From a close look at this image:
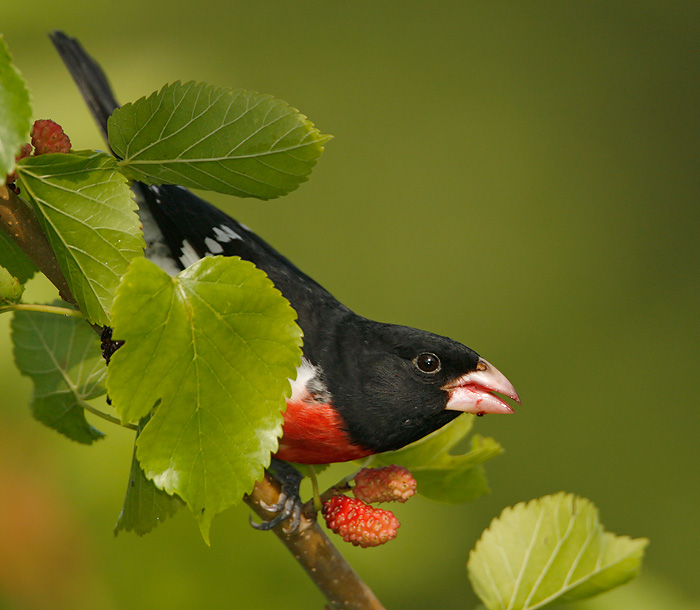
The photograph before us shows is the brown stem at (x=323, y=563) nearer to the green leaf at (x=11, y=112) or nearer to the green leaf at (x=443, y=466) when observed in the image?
the green leaf at (x=443, y=466)

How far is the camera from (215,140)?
0.63m

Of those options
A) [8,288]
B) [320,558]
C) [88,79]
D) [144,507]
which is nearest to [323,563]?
[320,558]

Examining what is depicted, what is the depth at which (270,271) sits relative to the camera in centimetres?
111

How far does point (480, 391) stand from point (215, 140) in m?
0.52

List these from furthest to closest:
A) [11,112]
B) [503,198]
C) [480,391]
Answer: [503,198]
[480,391]
[11,112]

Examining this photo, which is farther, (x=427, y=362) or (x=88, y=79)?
(x=88, y=79)

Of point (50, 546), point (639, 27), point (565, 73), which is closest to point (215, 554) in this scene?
point (50, 546)

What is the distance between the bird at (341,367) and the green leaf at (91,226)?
362 millimetres

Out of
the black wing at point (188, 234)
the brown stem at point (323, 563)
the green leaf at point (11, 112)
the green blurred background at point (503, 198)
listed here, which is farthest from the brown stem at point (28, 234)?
the green blurred background at point (503, 198)

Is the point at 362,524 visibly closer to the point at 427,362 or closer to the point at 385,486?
the point at 385,486

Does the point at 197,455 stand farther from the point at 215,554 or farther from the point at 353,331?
the point at 215,554

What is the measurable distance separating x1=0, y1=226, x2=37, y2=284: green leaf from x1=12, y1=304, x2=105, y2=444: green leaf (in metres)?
0.13

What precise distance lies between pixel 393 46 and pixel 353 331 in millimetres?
2688

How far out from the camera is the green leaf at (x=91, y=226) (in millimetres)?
566
